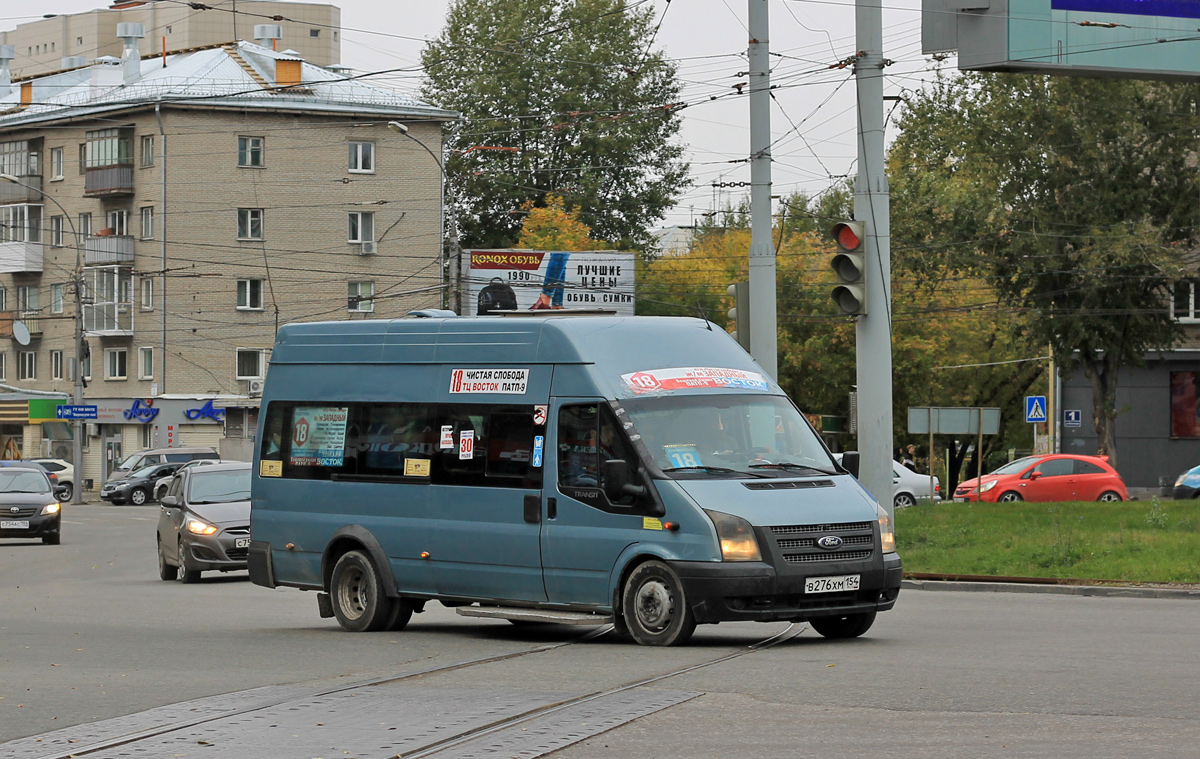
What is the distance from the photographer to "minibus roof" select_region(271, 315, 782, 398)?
13344mm

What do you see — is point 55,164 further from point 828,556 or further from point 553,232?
point 828,556

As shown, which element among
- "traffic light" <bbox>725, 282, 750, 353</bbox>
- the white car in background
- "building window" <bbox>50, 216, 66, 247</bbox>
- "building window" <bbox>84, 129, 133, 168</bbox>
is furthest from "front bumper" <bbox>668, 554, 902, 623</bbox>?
"building window" <bbox>50, 216, 66, 247</bbox>

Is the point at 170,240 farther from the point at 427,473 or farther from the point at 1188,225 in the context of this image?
the point at 427,473

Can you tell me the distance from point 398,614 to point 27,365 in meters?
64.9

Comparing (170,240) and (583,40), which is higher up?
(583,40)

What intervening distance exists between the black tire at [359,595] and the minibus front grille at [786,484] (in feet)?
11.9

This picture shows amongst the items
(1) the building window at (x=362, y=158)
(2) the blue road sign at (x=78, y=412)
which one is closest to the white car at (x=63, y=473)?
(2) the blue road sign at (x=78, y=412)

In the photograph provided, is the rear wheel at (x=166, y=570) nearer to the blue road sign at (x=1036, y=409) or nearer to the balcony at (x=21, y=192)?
the blue road sign at (x=1036, y=409)

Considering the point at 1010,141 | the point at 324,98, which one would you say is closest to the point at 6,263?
the point at 324,98

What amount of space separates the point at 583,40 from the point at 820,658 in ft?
214

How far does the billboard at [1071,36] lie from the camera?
23.2 m

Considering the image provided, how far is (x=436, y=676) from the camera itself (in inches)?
428

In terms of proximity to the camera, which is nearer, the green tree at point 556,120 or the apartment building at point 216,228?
the apartment building at point 216,228

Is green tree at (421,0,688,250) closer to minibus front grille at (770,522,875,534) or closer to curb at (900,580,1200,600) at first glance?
curb at (900,580,1200,600)
